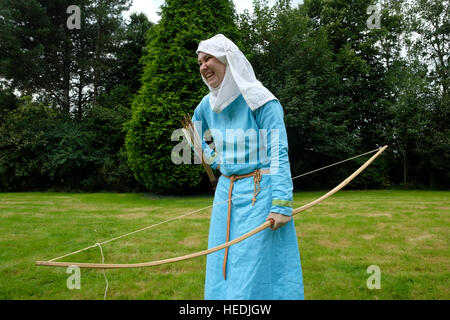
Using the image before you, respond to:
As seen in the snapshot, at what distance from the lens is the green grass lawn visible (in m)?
2.94

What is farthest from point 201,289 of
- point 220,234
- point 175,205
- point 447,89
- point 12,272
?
point 447,89

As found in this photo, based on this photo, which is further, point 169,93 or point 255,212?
point 169,93

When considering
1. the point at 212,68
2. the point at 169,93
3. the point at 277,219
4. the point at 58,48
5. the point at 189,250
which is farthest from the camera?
the point at 58,48

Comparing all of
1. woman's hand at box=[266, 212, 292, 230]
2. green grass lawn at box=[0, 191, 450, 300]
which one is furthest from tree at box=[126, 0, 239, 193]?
woman's hand at box=[266, 212, 292, 230]

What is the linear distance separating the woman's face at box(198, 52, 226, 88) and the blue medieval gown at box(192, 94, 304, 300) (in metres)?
0.19

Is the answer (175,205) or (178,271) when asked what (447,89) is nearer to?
(175,205)

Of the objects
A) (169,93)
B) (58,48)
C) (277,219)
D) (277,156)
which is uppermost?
(58,48)

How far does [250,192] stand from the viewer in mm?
1854

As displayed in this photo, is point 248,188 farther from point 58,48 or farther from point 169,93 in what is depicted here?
point 58,48

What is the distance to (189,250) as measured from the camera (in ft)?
13.8

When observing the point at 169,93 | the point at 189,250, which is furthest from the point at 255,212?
the point at 169,93

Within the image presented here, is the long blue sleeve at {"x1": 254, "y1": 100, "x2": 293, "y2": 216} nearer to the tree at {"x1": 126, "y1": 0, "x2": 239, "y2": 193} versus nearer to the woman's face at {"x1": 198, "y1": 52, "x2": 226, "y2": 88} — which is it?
the woman's face at {"x1": 198, "y1": 52, "x2": 226, "y2": 88}

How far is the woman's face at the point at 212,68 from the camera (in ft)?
6.37

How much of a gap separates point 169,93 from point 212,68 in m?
7.64
